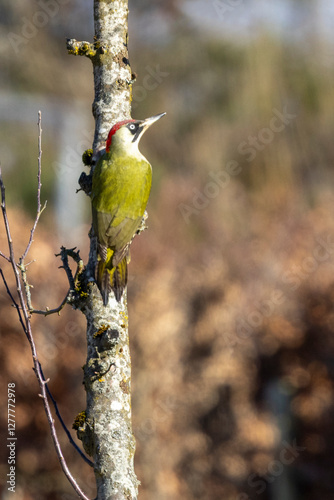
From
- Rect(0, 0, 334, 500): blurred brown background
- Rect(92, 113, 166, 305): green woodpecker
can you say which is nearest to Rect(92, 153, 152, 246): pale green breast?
Rect(92, 113, 166, 305): green woodpecker

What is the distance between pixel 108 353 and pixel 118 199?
22.6 inches

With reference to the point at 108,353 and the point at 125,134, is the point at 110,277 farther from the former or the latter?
the point at 125,134

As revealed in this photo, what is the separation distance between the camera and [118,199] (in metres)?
2.13

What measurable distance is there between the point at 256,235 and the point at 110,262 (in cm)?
496

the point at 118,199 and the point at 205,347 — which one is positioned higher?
the point at 205,347

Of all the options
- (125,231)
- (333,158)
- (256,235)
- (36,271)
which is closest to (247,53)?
(333,158)

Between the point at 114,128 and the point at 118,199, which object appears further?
the point at 118,199

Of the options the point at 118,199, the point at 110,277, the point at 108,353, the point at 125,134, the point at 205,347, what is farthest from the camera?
the point at 205,347

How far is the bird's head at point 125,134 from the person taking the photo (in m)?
1.95

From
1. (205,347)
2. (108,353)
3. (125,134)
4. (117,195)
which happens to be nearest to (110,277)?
(108,353)

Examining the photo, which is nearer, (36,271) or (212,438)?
(36,271)

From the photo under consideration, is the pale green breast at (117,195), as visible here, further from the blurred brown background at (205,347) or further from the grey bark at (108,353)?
the blurred brown background at (205,347)

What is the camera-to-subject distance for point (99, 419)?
5.71ft

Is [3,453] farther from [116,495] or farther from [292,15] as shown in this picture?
[292,15]
